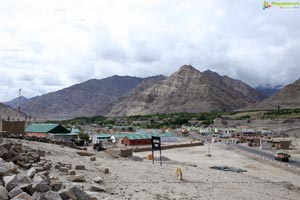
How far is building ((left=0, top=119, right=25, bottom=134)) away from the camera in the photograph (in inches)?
1441

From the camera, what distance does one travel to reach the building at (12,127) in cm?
3659

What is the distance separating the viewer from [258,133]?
104m

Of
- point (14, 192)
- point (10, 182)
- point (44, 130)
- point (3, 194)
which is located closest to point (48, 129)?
point (44, 130)

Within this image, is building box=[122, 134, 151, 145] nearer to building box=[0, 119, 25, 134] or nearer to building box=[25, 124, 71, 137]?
building box=[25, 124, 71, 137]

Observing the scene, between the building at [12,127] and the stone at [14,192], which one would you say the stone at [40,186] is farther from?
the building at [12,127]

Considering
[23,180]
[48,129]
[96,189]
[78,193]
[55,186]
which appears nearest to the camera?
[23,180]

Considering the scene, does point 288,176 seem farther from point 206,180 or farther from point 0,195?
point 0,195

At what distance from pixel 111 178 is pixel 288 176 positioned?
847 inches

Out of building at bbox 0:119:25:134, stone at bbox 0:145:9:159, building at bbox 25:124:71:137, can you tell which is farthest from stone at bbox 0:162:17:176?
building at bbox 25:124:71:137

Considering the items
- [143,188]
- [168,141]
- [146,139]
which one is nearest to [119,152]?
[143,188]

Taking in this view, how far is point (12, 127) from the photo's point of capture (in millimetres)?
37719

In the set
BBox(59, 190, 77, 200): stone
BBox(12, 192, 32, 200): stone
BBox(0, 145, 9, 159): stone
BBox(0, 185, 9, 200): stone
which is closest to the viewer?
BBox(12, 192, 32, 200): stone

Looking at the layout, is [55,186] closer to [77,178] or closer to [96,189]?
[96,189]

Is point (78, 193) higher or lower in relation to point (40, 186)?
lower
